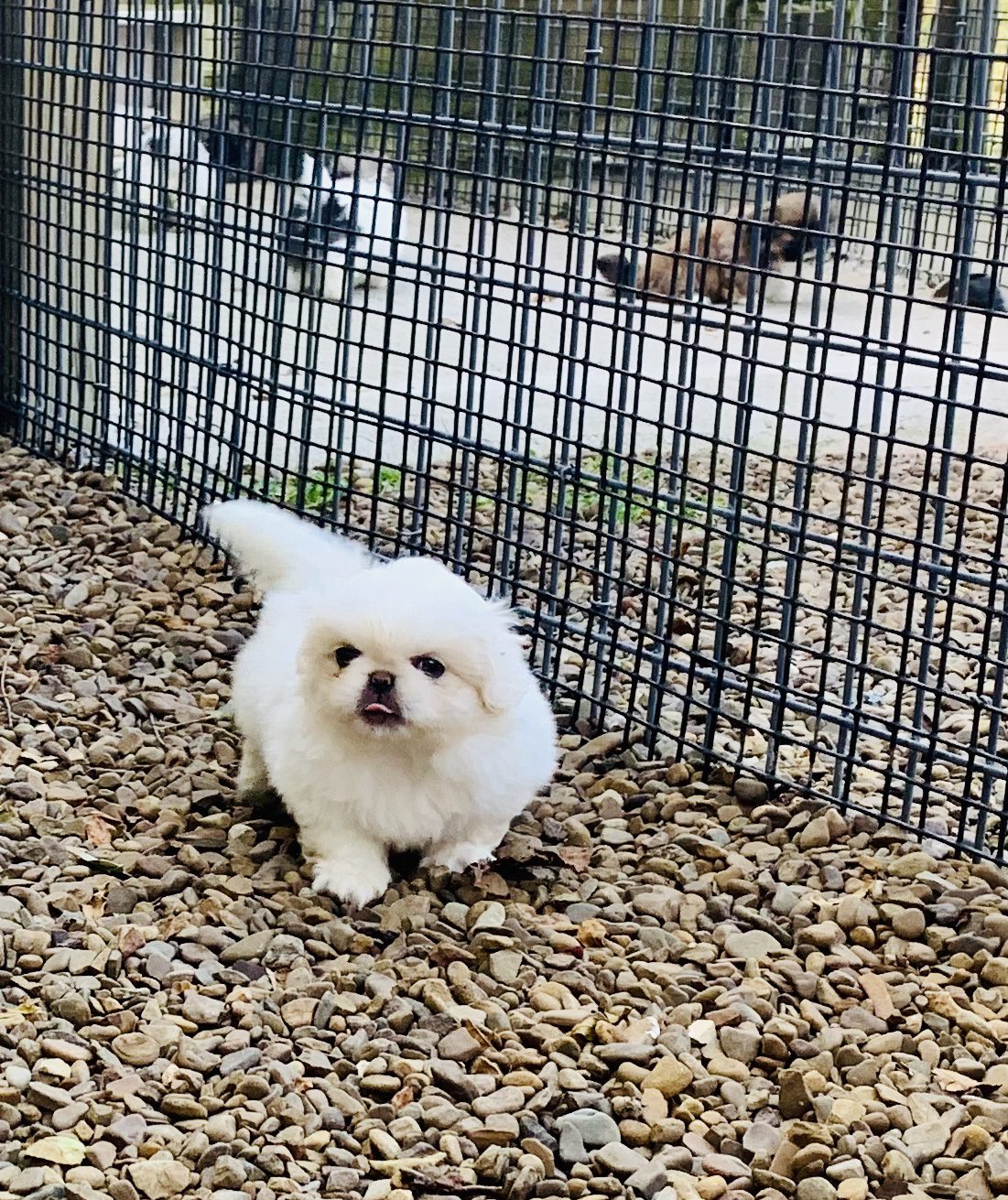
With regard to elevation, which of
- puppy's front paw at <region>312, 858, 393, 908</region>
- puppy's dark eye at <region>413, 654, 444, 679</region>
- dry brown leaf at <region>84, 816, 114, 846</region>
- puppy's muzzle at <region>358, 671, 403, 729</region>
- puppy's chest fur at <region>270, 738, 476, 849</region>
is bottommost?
dry brown leaf at <region>84, 816, 114, 846</region>

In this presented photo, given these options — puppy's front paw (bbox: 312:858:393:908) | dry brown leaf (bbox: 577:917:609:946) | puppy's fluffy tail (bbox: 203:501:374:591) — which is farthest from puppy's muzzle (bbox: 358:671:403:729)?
puppy's fluffy tail (bbox: 203:501:374:591)

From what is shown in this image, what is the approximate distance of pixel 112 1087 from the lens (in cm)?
251

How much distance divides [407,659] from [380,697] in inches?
3.2

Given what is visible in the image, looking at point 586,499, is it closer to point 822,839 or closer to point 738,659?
point 738,659

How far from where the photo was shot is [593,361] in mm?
4914

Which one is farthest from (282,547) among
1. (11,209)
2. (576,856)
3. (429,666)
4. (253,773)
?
(11,209)

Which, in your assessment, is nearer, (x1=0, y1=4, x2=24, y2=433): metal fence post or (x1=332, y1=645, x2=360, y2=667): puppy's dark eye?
(x1=332, y1=645, x2=360, y2=667): puppy's dark eye

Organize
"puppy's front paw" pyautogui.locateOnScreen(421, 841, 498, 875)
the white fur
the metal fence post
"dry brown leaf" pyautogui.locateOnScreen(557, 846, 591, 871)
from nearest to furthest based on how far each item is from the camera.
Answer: "puppy's front paw" pyautogui.locateOnScreen(421, 841, 498, 875), "dry brown leaf" pyautogui.locateOnScreen(557, 846, 591, 871), the white fur, the metal fence post

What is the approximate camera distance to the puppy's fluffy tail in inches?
146

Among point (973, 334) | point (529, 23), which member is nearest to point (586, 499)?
point (973, 334)

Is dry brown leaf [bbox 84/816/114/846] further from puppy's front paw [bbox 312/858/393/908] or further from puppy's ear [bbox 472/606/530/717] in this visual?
puppy's ear [bbox 472/606/530/717]

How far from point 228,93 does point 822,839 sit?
8.86 ft

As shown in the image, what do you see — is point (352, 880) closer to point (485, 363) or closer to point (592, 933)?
point (592, 933)

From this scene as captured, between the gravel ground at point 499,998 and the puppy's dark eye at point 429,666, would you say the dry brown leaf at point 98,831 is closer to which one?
the gravel ground at point 499,998
